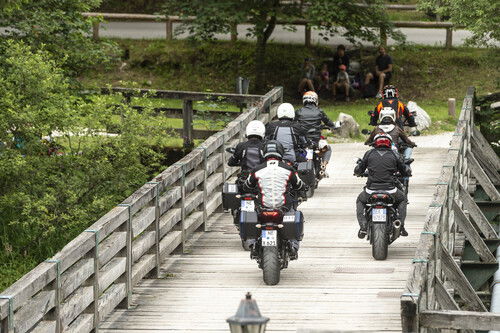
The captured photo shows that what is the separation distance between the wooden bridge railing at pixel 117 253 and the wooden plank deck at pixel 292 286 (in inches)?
11.3

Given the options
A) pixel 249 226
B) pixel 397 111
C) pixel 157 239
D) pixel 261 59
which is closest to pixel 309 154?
pixel 397 111

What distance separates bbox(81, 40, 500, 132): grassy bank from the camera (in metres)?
35.6

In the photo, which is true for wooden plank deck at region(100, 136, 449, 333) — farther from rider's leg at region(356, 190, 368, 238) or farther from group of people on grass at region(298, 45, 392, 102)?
group of people on grass at region(298, 45, 392, 102)

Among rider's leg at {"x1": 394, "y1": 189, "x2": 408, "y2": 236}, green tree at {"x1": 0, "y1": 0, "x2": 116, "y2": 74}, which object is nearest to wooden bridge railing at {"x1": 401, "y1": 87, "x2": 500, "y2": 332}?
rider's leg at {"x1": 394, "y1": 189, "x2": 408, "y2": 236}

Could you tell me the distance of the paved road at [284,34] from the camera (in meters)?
39.4

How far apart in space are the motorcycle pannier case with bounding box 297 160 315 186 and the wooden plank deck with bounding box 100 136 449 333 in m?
0.53

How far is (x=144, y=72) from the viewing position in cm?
3719

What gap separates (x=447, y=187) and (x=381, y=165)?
4.21 feet

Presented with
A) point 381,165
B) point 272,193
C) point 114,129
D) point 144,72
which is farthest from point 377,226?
point 144,72

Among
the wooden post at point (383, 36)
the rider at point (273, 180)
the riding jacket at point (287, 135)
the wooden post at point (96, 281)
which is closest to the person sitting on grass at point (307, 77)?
the wooden post at point (383, 36)

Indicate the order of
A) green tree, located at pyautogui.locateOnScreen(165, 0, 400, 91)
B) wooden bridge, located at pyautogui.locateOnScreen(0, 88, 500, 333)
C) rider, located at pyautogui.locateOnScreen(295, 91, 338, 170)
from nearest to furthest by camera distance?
wooden bridge, located at pyautogui.locateOnScreen(0, 88, 500, 333) < rider, located at pyautogui.locateOnScreen(295, 91, 338, 170) < green tree, located at pyautogui.locateOnScreen(165, 0, 400, 91)

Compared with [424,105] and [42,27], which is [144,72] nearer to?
[424,105]

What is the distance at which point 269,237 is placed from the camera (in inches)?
541

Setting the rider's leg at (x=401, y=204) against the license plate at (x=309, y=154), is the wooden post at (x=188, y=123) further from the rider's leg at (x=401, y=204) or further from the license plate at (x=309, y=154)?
the rider's leg at (x=401, y=204)
